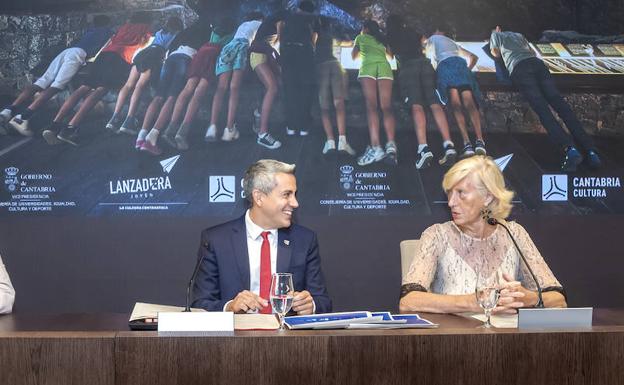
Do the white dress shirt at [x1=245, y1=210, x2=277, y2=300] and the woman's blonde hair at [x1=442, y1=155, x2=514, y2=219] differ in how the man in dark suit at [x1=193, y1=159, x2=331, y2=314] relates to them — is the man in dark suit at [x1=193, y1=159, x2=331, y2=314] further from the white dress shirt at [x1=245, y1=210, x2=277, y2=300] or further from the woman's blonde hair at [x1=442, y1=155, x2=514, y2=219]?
the woman's blonde hair at [x1=442, y1=155, x2=514, y2=219]

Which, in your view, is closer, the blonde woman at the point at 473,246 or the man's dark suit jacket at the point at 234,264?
the blonde woman at the point at 473,246

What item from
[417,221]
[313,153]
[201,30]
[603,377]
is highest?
[201,30]

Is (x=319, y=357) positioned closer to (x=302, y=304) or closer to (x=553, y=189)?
(x=302, y=304)

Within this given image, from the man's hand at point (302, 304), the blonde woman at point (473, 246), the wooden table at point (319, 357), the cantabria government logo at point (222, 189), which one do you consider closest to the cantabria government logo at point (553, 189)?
the blonde woman at point (473, 246)

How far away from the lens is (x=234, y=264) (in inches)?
145

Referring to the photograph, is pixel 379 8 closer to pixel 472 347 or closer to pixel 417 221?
pixel 417 221

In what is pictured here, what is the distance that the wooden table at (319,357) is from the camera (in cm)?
232

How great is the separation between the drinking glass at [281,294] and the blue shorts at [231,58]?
2.15m

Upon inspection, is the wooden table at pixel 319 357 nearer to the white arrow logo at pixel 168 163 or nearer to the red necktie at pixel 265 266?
the red necktie at pixel 265 266

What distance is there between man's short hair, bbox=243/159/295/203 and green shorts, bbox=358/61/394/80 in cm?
101

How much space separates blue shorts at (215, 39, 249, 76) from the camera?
4.57 metres

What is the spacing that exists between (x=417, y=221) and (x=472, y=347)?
223 cm

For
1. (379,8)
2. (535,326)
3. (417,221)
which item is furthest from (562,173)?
(535,326)

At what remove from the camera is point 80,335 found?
2.36 meters
